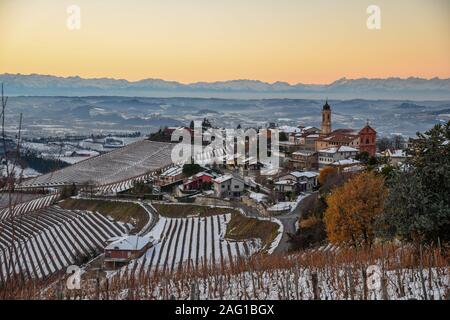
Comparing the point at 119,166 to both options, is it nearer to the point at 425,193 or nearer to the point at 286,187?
the point at 286,187

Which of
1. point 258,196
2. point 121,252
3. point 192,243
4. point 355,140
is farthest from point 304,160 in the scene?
point 121,252

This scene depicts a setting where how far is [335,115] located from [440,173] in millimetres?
85004

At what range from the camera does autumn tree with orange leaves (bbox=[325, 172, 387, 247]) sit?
11.3m

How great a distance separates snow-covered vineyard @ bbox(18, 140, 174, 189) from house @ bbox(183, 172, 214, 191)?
1334 cm

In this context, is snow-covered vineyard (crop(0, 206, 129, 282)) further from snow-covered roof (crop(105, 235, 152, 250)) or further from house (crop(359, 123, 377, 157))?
house (crop(359, 123, 377, 157))

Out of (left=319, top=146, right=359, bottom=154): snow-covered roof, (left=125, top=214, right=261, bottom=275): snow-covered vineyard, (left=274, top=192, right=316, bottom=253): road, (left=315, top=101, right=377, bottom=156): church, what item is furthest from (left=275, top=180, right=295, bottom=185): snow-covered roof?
(left=315, top=101, right=377, bottom=156): church

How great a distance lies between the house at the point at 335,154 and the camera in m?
30.8

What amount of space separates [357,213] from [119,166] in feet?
129

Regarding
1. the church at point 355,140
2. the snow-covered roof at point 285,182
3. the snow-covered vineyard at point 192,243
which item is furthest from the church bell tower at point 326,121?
the snow-covered vineyard at point 192,243

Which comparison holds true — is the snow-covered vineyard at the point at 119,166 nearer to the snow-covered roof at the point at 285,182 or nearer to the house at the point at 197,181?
the house at the point at 197,181

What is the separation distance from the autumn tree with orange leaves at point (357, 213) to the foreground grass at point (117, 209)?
1107cm

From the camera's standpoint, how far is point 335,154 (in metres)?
30.8
